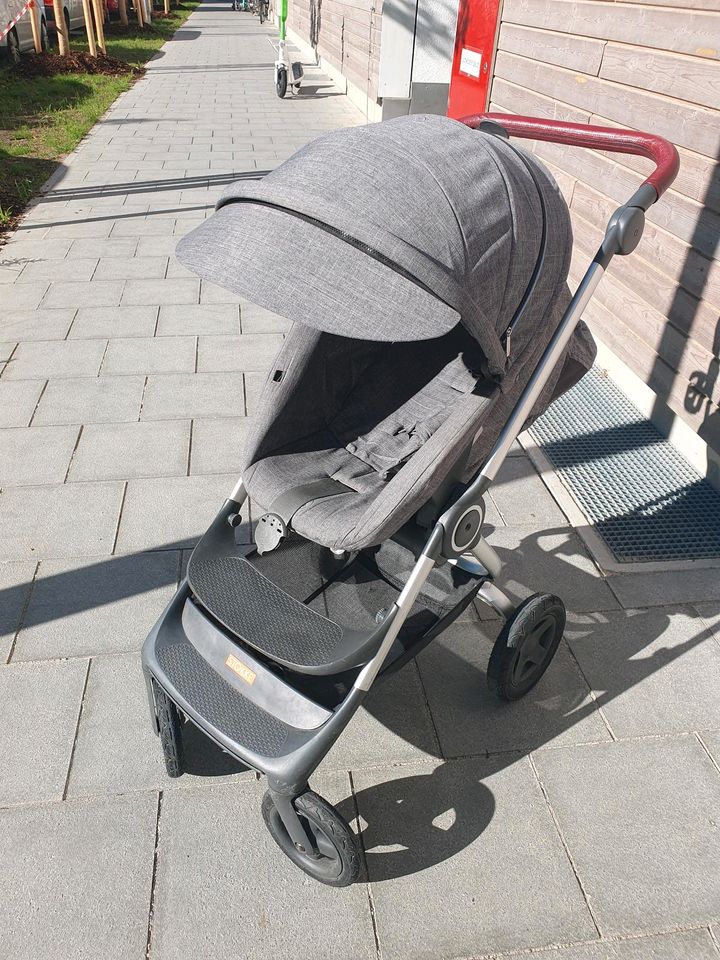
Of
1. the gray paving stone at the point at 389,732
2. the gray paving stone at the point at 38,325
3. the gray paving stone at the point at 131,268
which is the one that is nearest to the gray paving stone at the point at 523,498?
the gray paving stone at the point at 389,732

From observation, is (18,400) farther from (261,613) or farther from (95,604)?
(261,613)

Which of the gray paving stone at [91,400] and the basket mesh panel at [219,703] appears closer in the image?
the basket mesh panel at [219,703]

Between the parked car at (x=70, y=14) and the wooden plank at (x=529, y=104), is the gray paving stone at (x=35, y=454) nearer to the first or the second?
the wooden plank at (x=529, y=104)

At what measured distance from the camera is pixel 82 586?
3.28m

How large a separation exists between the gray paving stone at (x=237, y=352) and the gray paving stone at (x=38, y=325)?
102cm

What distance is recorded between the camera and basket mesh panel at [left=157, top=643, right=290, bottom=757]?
214cm

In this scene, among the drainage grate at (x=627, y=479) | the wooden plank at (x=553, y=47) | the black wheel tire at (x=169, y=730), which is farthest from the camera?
the wooden plank at (x=553, y=47)

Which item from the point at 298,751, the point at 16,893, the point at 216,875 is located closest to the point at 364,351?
the point at 298,751

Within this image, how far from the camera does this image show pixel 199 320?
560 centimetres

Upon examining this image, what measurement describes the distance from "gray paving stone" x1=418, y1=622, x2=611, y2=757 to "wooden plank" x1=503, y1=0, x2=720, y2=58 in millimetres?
3081

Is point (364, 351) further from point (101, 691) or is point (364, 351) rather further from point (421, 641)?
point (101, 691)

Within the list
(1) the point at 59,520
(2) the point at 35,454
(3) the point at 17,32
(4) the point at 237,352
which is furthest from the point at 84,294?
(3) the point at 17,32

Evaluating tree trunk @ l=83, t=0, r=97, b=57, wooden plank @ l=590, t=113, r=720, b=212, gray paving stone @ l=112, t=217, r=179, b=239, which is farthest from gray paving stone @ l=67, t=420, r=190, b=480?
tree trunk @ l=83, t=0, r=97, b=57

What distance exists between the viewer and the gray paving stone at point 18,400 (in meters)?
4.38
